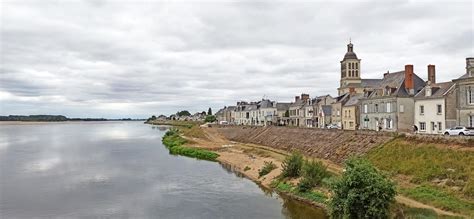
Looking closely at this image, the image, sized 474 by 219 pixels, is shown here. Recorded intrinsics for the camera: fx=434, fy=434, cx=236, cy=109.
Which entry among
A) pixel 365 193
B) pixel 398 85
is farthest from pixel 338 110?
pixel 365 193

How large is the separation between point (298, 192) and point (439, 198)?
9.83m

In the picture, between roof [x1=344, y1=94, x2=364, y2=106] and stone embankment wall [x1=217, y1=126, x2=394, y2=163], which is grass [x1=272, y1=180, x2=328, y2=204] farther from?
roof [x1=344, y1=94, x2=364, y2=106]

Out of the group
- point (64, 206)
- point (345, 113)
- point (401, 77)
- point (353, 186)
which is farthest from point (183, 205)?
point (345, 113)

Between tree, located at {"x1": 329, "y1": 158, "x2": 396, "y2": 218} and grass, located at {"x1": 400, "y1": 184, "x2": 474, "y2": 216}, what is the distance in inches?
144

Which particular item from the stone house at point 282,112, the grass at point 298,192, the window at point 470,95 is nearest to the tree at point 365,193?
the grass at point 298,192

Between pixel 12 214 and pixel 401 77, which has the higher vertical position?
pixel 401 77

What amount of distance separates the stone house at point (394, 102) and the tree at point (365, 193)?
29.4 metres

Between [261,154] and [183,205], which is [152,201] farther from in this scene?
[261,154]

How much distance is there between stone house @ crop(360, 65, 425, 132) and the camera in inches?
1933

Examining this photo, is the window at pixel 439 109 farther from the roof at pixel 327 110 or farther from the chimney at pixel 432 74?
the roof at pixel 327 110

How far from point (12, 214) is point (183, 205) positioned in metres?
10.6

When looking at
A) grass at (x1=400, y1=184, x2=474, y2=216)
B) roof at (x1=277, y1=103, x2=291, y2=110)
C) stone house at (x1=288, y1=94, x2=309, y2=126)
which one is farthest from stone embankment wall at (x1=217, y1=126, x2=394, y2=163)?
roof at (x1=277, y1=103, x2=291, y2=110)

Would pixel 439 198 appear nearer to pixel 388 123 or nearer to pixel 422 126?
pixel 422 126

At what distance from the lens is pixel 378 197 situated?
20719 millimetres
